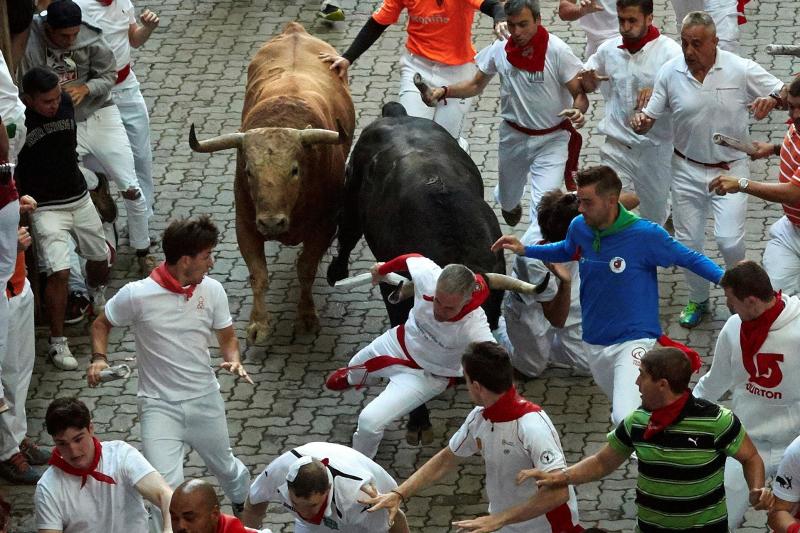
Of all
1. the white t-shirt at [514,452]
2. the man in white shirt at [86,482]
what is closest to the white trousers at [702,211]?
the white t-shirt at [514,452]

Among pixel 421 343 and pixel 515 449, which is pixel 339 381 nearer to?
pixel 421 343

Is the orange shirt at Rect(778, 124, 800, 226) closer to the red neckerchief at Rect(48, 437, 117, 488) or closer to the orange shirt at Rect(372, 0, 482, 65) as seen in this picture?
the orange shirt at Rect(372, 0, 482, 65)

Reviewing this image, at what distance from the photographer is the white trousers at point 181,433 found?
8.89 metres

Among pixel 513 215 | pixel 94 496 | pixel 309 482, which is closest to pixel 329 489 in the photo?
pixel 309 482

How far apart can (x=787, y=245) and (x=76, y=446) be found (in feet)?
17.1

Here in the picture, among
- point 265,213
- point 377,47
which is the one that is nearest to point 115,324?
point 265,213

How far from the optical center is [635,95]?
11.8 meters

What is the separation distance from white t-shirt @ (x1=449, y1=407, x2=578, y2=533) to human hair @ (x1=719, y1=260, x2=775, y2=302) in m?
1.24

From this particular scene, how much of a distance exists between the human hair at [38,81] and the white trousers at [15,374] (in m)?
1.48

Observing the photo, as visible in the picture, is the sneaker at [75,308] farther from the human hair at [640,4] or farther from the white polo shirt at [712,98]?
the human hair at [640,4]

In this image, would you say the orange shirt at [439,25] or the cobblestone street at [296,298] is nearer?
the cobblestone street at [296,298]

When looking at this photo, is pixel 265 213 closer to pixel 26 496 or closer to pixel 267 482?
pixel 26 496

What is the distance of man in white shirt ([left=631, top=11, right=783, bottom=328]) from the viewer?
1112cm

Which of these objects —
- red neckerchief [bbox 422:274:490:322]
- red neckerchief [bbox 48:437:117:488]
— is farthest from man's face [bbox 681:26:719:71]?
red neckerchief [bbox 48:437:117:488]
